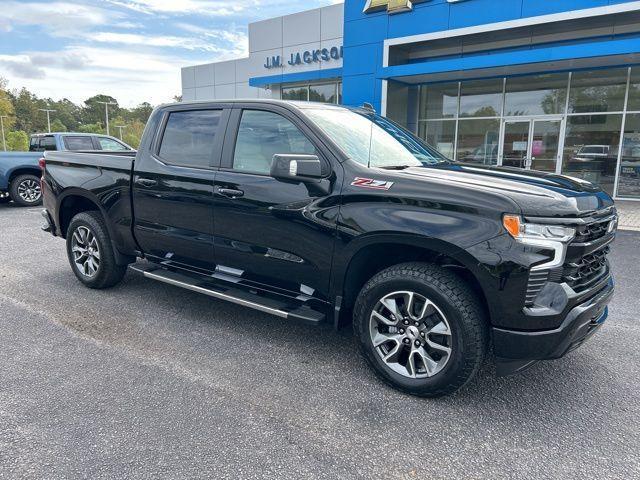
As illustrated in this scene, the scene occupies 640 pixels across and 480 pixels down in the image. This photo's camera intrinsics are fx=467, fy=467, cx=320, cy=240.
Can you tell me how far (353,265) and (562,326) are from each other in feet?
4.33

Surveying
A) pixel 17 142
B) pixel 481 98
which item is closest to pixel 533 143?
pixel 481 98

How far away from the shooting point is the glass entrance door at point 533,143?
13859 mm

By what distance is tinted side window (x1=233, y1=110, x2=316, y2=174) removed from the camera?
3.59m

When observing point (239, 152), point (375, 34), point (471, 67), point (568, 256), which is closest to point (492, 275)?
point (568, 256)

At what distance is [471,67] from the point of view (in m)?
13.1

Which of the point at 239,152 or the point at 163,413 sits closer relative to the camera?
the point at 163,413

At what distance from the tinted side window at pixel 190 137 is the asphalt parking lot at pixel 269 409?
4.82ft

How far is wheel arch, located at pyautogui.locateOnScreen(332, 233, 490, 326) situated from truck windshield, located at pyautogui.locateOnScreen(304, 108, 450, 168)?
0.63m

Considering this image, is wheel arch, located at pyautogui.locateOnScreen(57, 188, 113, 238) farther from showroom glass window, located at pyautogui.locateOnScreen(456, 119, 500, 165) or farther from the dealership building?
showroom glass window, located at pyautogui.locateOnScreen(456, 119, 500, 165)

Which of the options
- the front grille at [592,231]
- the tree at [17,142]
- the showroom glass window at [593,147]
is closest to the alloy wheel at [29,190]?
the front grille at [592,231]

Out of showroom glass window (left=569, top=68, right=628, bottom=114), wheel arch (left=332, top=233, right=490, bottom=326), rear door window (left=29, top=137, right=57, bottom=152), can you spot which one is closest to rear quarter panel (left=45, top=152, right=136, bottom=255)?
wheel arch (left=332, top=233, right=490, bottom=326)

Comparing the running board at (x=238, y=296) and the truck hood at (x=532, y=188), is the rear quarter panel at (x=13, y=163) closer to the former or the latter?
the running board at (x=238, y=296)

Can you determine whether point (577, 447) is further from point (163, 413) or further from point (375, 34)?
point (375, 34)

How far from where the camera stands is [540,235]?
2613mm
